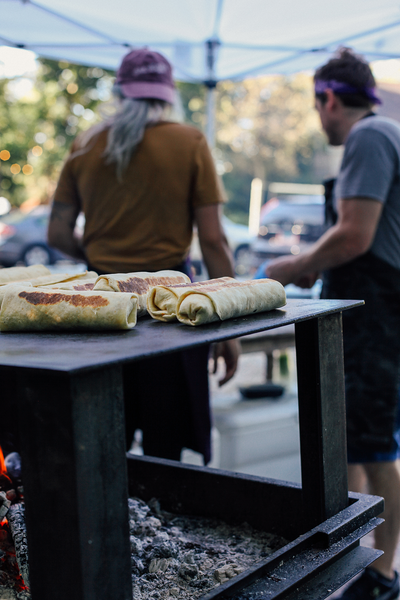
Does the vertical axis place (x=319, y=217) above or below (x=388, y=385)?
above

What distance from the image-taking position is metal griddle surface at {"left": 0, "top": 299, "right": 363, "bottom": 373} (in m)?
0.79

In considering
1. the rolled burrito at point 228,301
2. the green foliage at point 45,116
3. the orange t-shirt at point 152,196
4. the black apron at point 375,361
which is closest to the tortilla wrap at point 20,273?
the rolled burrito at point 228,301

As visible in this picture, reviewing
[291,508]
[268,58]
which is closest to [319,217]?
[268,58]

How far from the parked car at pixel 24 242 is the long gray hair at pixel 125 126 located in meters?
10.6

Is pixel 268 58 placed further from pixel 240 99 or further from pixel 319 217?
pixel 240 99

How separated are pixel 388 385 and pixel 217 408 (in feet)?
3.52

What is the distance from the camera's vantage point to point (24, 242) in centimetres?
1258

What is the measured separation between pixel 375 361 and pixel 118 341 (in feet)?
4.87

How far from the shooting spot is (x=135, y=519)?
1516mm

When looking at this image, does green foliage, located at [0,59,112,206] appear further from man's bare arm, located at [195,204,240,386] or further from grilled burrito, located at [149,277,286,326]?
grilled burrito, located at [149,277,286,326]

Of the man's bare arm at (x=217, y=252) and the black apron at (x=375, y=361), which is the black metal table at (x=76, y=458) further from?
the black apron at (x=375, y=361)

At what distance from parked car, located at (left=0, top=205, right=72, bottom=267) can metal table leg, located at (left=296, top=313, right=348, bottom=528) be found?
1183 cm

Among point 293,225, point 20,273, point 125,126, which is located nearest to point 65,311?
point 20,273

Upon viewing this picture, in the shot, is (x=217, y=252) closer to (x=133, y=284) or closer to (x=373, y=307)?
(x=373, y=307)
